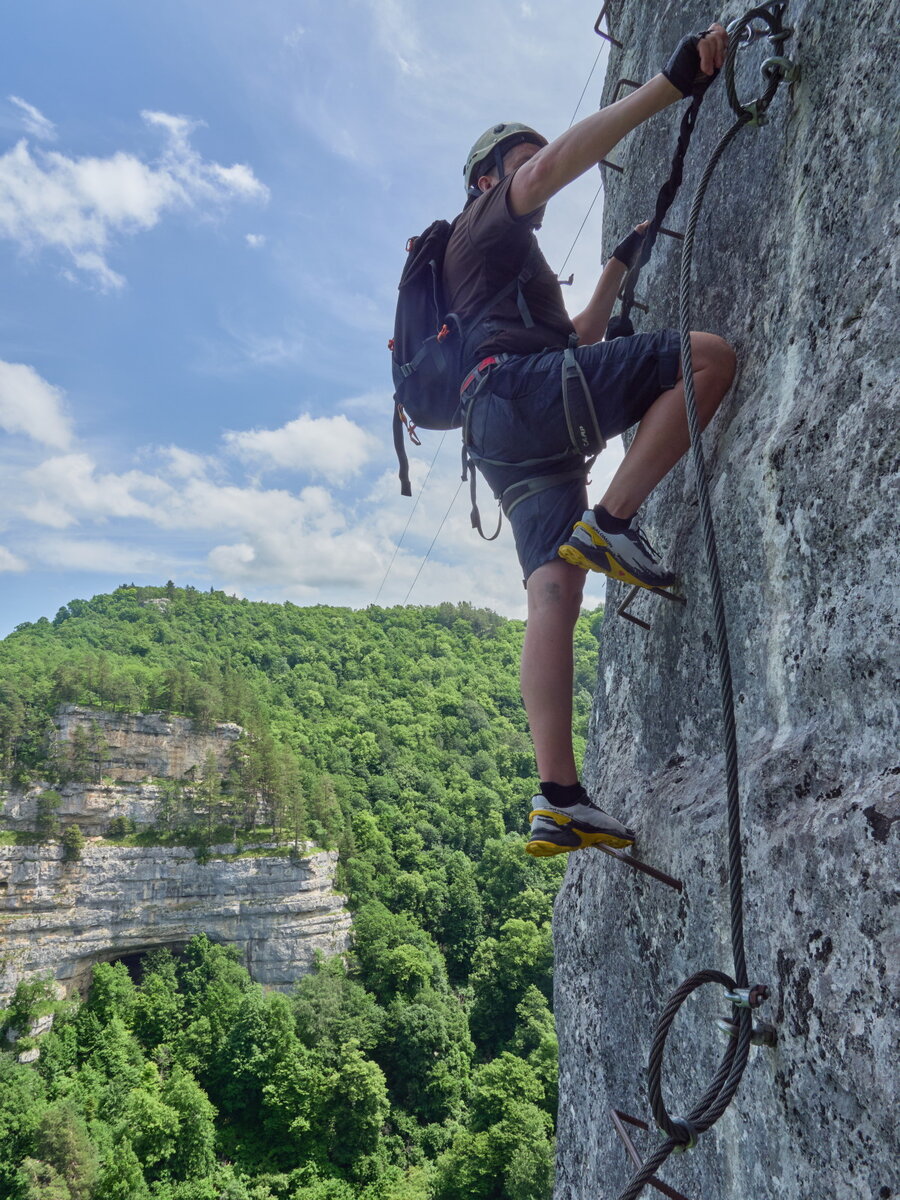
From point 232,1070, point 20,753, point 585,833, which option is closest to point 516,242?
point 585,833

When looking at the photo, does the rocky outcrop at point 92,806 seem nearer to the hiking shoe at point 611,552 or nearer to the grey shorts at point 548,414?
the grey shorts at point 548,414

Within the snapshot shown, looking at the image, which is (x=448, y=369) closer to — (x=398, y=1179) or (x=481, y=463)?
(x=481, y=463)

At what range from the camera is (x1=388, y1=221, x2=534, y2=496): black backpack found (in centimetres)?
266

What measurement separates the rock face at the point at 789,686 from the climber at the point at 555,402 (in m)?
0.23

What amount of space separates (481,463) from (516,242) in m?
0.74

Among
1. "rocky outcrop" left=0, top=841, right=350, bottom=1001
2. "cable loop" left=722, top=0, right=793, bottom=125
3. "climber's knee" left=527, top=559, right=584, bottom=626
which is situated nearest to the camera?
"cable loop" left=722, top=0, right=793, bottom=125

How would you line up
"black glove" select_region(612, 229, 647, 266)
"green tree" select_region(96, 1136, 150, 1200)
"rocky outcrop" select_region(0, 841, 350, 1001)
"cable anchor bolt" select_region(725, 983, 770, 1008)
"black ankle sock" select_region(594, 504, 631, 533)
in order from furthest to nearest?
"rocky outcrop" select_region(0, 841, 350, 1001), "green tree" select_region(96, 1136, 150, 1200), "black glove" select_region(612, 229, 647, 266), "black ankle sock" select_region(594, 504, 631, 533), "cable anchor bolt" select_region(725, 983, 770, 1008)

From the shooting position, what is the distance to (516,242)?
2.46 metres

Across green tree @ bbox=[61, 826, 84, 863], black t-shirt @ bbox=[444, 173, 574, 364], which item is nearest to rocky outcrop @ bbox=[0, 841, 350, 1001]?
green tree @ bbox=[61, 826, 84, 863]

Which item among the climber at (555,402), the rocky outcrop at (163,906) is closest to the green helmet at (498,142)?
the climber at (555,402)

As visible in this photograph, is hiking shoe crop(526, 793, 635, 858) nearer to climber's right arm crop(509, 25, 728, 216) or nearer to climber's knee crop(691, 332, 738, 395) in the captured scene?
climber's knee crop(691, 332, 738, 395)

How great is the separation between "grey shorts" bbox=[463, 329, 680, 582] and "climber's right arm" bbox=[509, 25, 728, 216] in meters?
0.49

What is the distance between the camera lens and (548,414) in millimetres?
2428

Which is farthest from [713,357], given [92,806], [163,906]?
[92,806]
